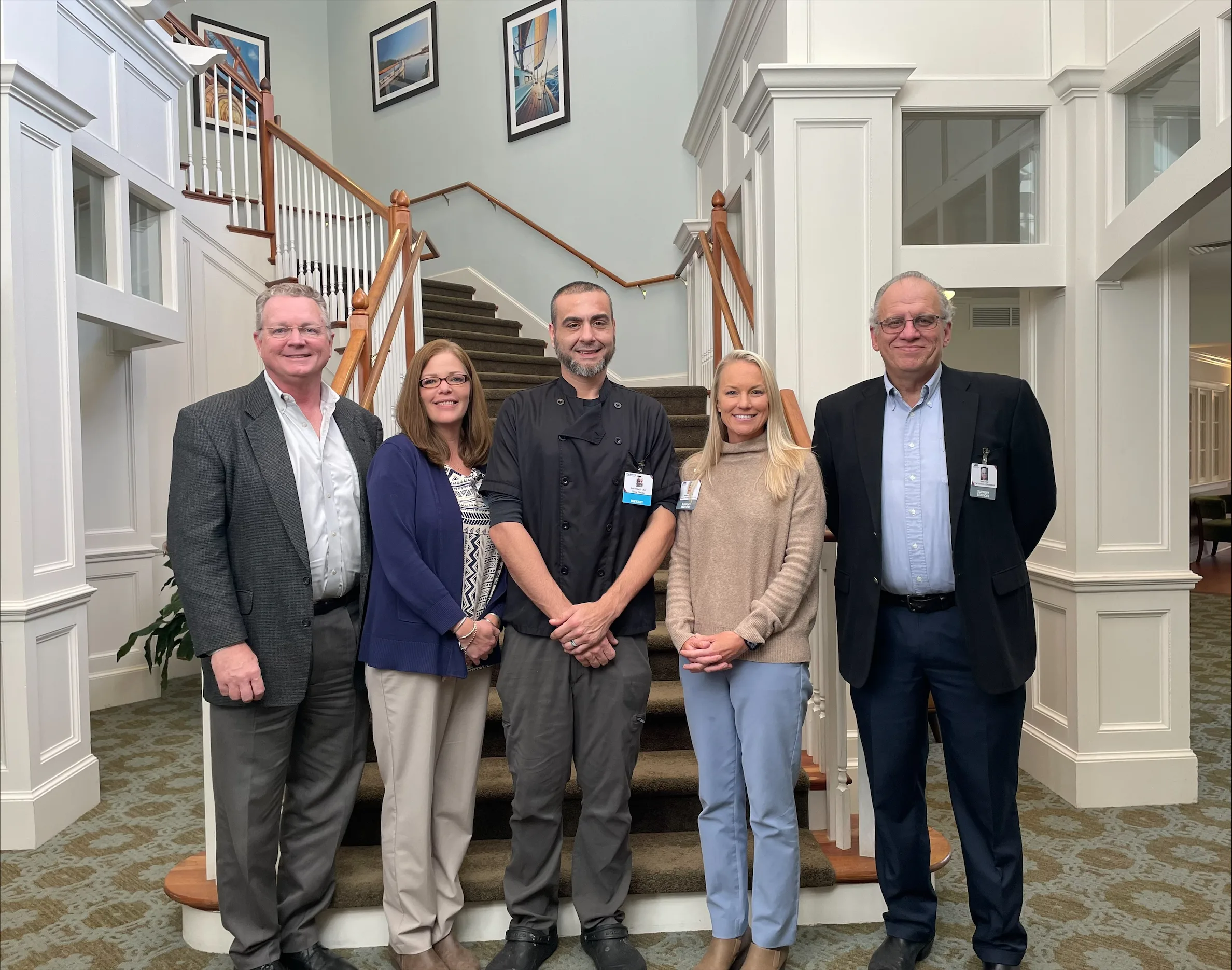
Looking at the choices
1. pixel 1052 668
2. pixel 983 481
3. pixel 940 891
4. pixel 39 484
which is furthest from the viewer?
pixel 1052 668

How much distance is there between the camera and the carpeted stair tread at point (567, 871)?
2551mm

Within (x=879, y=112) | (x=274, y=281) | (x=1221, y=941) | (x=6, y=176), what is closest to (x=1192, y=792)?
(x=1221, y=941)

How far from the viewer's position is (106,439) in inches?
208

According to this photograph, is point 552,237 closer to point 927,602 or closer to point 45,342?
point 45,342

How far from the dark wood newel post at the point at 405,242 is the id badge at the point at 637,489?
108 inches

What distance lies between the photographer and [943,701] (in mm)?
2240

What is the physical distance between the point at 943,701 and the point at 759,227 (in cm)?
247

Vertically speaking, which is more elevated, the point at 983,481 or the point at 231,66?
the point at 231,66

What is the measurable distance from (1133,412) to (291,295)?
10.7 ft

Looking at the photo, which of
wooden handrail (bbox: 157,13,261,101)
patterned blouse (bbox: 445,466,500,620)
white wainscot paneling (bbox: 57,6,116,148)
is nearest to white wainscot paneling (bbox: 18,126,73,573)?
white wainscot paneling (bbox: 57,6,116,148)

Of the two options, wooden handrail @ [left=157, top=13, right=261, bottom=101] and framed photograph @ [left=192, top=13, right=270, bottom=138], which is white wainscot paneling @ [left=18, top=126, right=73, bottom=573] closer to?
wooden handrail @ [left=157, top=13, right=261, bottom=101]

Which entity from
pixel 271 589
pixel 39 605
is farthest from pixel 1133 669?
pixel 39 605

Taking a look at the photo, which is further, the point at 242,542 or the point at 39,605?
the point at 39,605

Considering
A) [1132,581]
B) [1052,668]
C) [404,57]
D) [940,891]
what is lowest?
[940,891]
